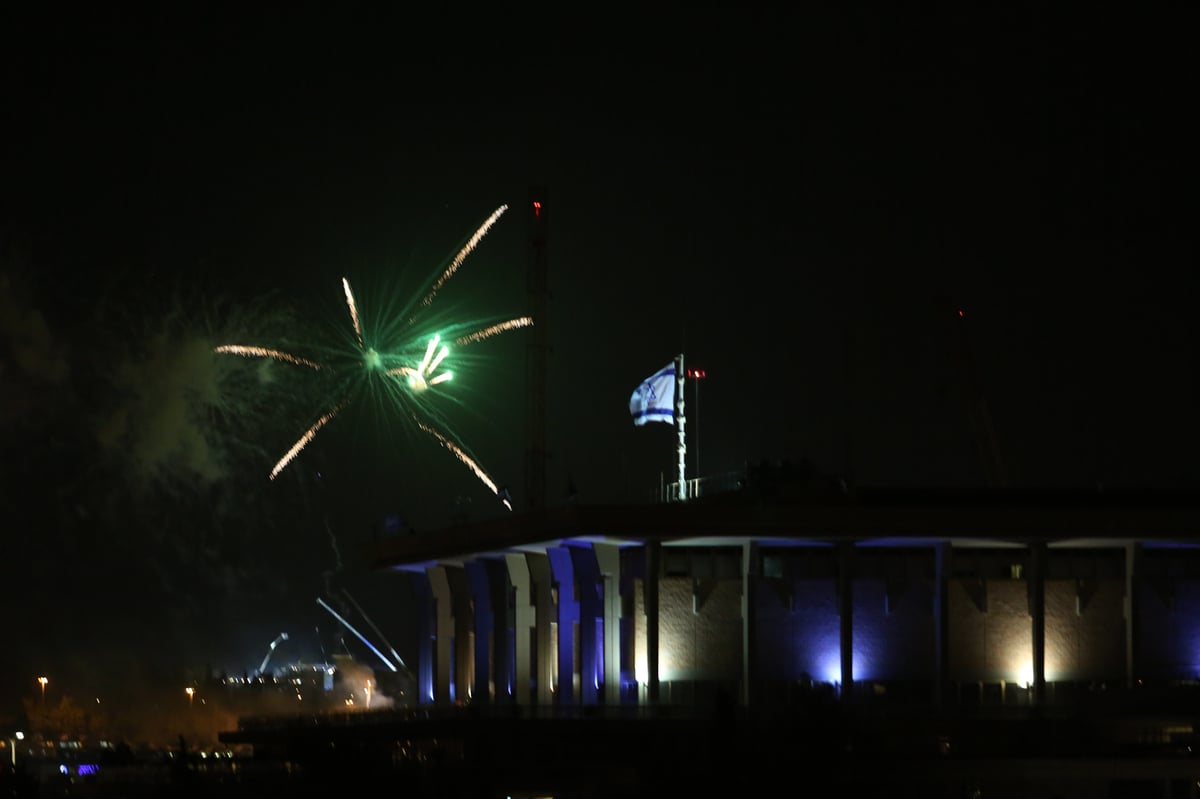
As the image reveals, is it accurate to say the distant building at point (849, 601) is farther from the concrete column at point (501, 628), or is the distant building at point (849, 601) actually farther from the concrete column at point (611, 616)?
the concrete column at point (501, 628)

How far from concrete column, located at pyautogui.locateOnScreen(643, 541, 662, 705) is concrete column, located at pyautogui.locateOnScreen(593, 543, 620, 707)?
215cm

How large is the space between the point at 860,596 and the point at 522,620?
48.9 ft

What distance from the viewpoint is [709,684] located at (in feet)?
281

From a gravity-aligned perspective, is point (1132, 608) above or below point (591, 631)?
above

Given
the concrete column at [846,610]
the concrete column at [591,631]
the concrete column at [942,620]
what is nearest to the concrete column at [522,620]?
the concrete column at [591,631]

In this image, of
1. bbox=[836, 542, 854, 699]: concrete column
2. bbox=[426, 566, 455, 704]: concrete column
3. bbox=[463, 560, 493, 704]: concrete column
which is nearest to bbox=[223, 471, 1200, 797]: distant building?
bbox=[836, 542, 854, 699]: concrete column

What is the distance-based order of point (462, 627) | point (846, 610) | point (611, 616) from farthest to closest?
point (462, 627) → point (611, 616) → point (846, 610)

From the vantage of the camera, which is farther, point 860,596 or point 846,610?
point 860,596

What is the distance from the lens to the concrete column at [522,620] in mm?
90812

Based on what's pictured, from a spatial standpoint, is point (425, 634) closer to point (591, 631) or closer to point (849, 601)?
point (591, 631)

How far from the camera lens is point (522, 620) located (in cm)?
9144

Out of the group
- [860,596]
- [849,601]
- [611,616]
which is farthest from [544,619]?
[849,601]

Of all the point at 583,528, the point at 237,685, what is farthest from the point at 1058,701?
the point at 237,685

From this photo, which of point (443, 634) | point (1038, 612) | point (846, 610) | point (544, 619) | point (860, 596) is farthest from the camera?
point (443, 634)
